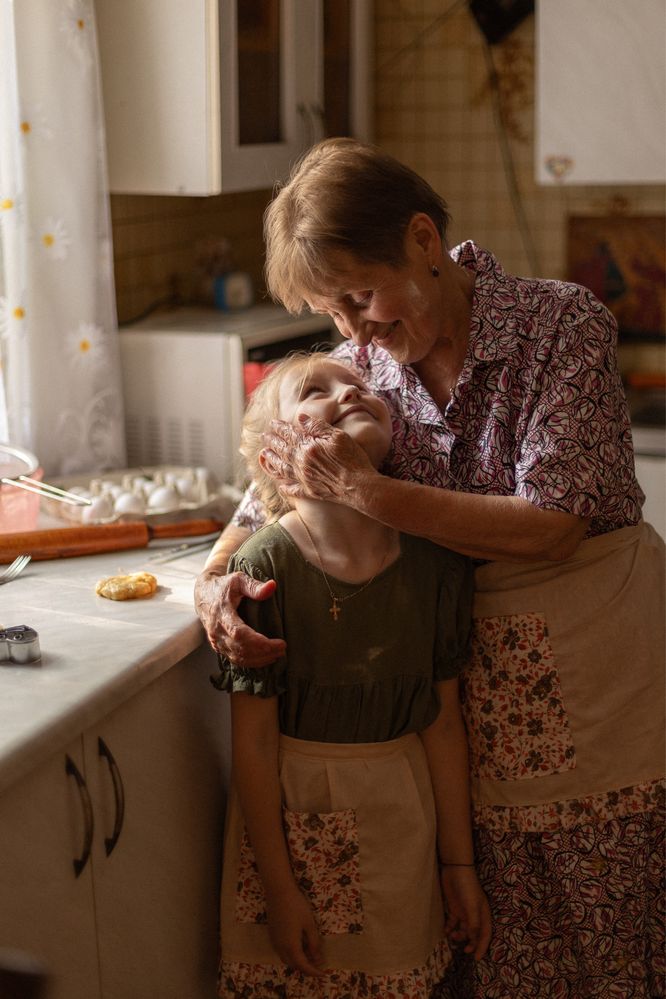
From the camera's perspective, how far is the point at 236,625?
139cm

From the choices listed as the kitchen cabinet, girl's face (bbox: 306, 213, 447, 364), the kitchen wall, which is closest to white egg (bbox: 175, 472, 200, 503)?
girl's face (bbox: 306, 213, 447, 364)

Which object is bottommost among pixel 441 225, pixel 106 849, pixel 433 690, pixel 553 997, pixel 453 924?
pixel 553 997

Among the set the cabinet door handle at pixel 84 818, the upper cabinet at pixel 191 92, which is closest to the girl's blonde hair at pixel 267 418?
the cabinet door handle at pixel 84 818

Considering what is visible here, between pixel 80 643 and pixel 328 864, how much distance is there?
1.43ft

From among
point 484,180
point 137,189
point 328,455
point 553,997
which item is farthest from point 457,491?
point 484,180

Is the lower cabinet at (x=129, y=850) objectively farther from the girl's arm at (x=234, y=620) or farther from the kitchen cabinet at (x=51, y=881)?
the girl's arm at (x=234, y=620)

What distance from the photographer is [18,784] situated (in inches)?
46.6

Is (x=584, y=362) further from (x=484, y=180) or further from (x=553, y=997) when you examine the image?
(x=484, y=180)

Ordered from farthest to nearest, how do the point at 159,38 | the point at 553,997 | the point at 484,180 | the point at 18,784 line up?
the point at 484,180, the point at 159,38, the point at 553,997, the point at 18,784

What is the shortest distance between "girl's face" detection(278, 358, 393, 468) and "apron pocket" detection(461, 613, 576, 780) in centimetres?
29

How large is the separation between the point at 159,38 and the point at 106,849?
1.47m

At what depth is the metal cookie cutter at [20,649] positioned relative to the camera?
1345 millimetres

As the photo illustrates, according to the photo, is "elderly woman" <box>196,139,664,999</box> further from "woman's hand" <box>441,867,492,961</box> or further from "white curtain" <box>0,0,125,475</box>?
"white curtain" <box>0,0,125,475</box>

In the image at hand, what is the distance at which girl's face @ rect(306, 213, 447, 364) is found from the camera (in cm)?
137
